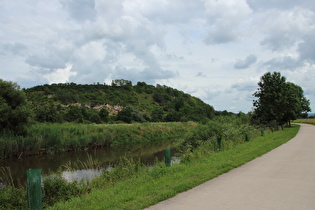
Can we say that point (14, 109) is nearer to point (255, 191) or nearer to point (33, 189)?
point (33, 189)

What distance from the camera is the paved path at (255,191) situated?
6059mm

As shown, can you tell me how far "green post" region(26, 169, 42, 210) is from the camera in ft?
21.7

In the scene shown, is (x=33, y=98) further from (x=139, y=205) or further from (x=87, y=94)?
(x=139, y=205)

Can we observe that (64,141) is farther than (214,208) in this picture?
Yes

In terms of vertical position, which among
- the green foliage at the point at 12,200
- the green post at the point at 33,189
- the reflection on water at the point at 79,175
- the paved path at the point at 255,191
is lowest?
the reflection on water at the point at 79,175

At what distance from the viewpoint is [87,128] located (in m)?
38.2

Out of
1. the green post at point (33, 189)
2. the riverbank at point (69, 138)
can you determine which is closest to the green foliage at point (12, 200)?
the green post at point (33, 189)

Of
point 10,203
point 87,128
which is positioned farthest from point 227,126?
point 87,128

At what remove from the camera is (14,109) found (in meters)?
26.5

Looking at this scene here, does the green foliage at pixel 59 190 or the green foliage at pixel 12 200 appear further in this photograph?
the green foliage at pixel 59 190

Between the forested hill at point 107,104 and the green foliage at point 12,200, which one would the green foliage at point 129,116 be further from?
the green foliage at point 12,200

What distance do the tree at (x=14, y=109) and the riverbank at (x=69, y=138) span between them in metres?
1.05

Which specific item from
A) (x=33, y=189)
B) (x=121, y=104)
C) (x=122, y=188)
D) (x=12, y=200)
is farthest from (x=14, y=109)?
(x=121, y=104)

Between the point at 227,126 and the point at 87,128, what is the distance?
69.6 ft
